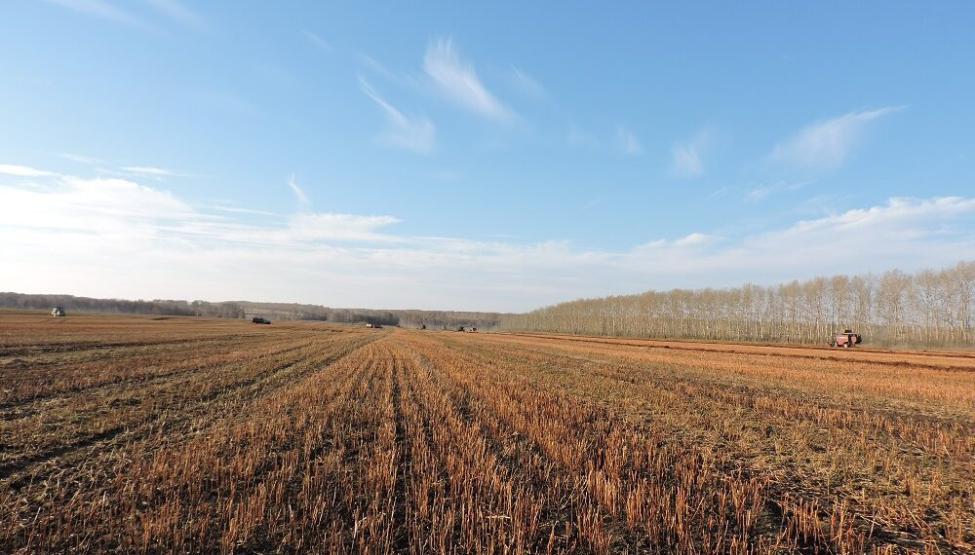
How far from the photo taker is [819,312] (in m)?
99.6

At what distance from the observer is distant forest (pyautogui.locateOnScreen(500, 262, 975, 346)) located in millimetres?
81562

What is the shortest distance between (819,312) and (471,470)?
121 meters

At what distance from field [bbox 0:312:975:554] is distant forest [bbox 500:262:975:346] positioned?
89.8m

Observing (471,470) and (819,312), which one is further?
(819,312)

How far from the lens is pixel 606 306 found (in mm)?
163000

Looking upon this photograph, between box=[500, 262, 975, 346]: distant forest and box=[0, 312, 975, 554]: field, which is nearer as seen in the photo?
box=[0, 312, 975, 554]: field

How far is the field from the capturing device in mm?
5066

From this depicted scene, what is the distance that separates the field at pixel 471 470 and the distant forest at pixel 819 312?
295 feet

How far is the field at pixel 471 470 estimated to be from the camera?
5.07 m

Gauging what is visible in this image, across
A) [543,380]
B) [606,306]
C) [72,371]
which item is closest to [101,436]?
[72,371]

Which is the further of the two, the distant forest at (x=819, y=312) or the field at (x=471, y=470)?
the distant forest at (x=819, y=312)

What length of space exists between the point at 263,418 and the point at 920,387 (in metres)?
25.9

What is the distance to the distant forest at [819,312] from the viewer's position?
81.6m

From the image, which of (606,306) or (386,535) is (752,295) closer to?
(606,306)
